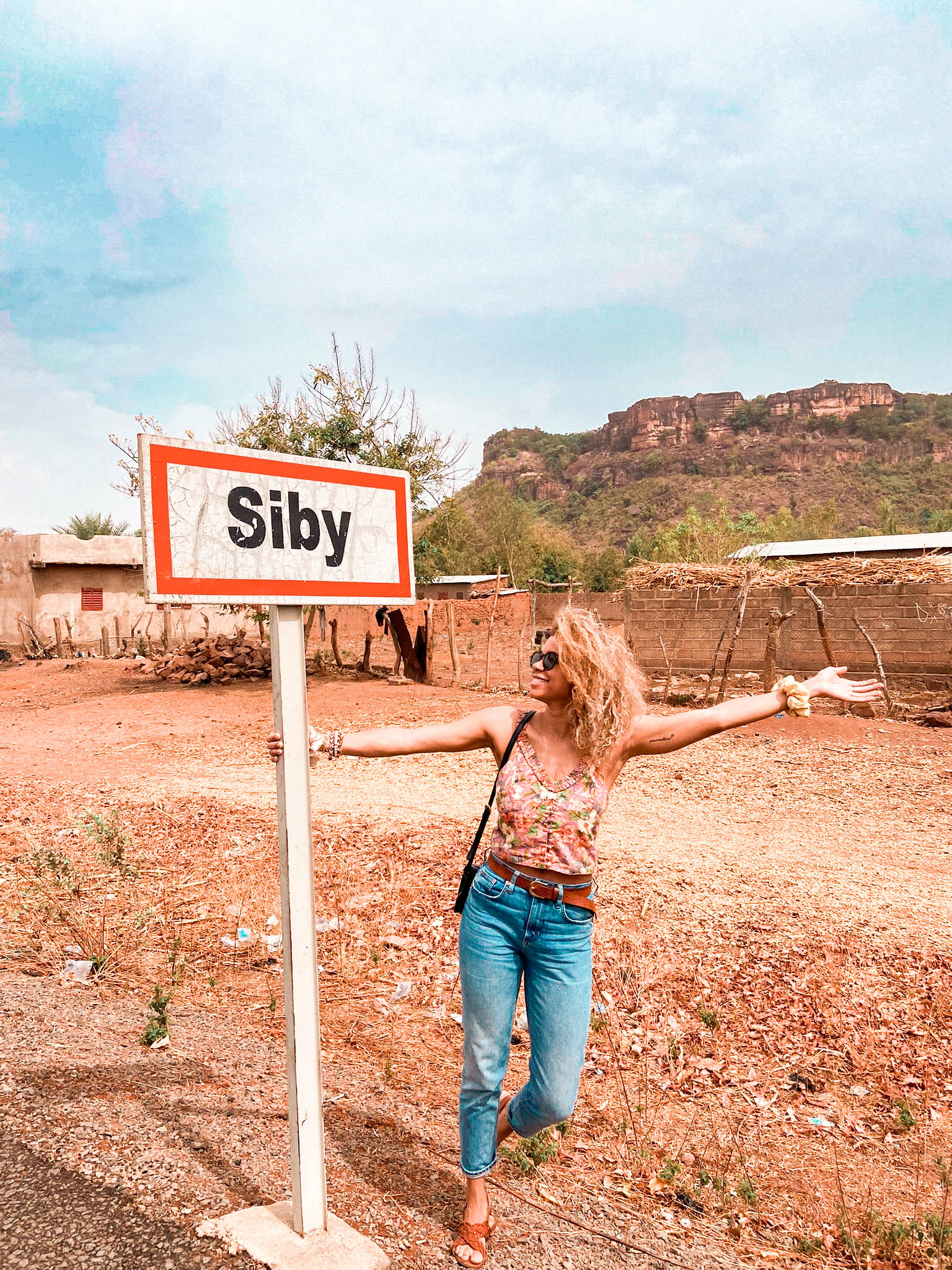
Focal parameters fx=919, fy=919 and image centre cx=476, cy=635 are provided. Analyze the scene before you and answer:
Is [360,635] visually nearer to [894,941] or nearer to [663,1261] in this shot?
[894,941]

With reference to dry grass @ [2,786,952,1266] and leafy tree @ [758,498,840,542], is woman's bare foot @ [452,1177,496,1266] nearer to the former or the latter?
dry grass @ [2,786,952,1266]

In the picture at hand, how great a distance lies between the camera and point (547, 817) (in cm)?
248

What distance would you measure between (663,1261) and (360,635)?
29434 millimetres

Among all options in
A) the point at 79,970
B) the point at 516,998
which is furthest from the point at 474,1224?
the point at 79,970

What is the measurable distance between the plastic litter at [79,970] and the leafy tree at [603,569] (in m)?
41.2

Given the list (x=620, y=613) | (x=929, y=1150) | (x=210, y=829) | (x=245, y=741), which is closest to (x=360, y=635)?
(x=620, y=613)

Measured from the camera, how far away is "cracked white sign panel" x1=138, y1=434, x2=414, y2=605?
2145mm

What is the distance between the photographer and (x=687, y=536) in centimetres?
3362

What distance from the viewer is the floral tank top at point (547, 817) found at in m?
2.46

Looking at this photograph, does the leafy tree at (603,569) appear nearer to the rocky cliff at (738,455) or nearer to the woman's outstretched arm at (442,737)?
the rocky cliff at (738,455)

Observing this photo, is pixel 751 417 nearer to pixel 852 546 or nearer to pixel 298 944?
pixel 852 546

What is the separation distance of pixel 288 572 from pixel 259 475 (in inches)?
10.1

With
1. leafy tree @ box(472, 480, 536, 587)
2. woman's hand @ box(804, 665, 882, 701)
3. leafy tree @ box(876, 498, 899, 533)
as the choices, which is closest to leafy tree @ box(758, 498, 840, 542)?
leafy tree @ box(876, 498, 899, 533)

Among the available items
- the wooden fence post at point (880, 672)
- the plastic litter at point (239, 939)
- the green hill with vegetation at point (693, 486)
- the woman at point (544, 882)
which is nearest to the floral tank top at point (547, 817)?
the woman at point (544, 882)
